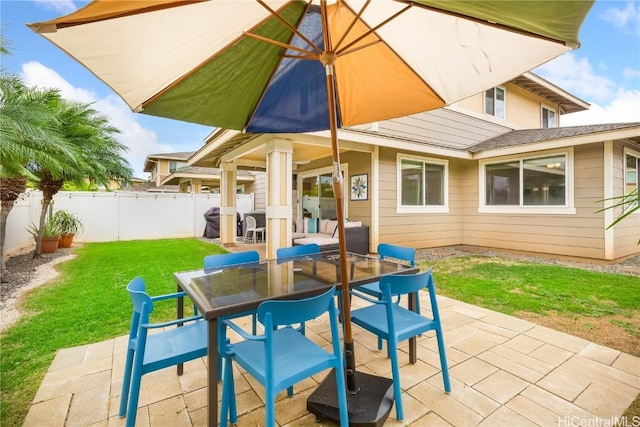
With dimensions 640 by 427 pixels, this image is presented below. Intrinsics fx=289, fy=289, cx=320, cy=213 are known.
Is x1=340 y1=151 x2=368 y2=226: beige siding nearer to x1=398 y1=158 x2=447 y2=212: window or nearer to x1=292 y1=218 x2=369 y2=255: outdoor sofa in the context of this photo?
x1=292 y1=218 x2=369 y2=255: outdoor sofa

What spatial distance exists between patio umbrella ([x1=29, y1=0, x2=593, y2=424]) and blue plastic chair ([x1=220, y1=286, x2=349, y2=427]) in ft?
0.80

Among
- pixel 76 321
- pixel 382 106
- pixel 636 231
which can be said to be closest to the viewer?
pixel 382 106

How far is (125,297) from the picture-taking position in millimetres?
4180

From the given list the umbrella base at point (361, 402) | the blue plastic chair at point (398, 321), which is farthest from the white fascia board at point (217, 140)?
the umbrella base at point (361, 402)

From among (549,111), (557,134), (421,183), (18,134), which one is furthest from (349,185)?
(549,111)

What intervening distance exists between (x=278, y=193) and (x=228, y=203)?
→ 12.6 ft

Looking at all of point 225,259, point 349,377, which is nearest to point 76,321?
point 225,259

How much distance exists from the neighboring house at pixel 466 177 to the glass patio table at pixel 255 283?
3.23 metres

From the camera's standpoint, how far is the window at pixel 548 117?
10891 millimetres

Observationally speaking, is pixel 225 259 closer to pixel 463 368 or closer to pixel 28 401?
pixel 28 401

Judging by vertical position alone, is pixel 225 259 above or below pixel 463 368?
above

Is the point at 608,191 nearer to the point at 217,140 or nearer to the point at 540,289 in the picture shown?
the point at 540,289

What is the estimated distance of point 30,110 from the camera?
13.1ft

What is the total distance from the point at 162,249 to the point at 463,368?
8.19 metres
